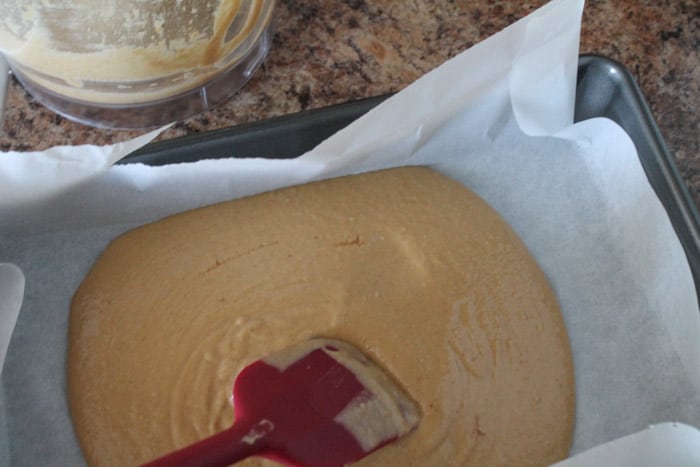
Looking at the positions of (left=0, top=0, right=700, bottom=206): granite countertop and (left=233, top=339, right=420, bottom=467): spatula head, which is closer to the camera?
(left=233, top=339, right=420, bottom=467): spatula head

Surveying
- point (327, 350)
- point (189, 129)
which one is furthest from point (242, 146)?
point (327, 350)

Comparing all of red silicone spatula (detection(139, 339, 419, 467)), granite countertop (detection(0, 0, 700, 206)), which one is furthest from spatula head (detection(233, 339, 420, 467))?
granite countertop (detection(0, 0, 700, 206))

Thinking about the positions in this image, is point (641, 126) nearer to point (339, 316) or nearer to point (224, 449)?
point (339, 316)

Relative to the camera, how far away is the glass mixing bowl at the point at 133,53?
2.28ft

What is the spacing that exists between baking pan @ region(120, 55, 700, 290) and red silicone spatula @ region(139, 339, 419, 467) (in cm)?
21

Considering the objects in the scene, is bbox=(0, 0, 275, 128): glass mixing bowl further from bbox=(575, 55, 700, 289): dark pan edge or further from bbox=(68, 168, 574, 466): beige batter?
bbox=(575, 55, 700, 289): dark pan edge

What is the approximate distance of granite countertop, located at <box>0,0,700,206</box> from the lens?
34.6 inches

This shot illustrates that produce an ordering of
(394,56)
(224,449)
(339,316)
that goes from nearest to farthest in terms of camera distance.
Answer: (224,449)
(339,316)
(394,56)

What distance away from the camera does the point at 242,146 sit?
818 mm

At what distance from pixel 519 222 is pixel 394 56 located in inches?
9.4

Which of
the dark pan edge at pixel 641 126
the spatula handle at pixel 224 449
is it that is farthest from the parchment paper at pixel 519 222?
the spatula handle at pixel 224 449

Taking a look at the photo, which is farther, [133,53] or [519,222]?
[519,222]

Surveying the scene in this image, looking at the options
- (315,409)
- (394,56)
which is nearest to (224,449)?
(315,409)

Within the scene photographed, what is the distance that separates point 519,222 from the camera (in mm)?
860
